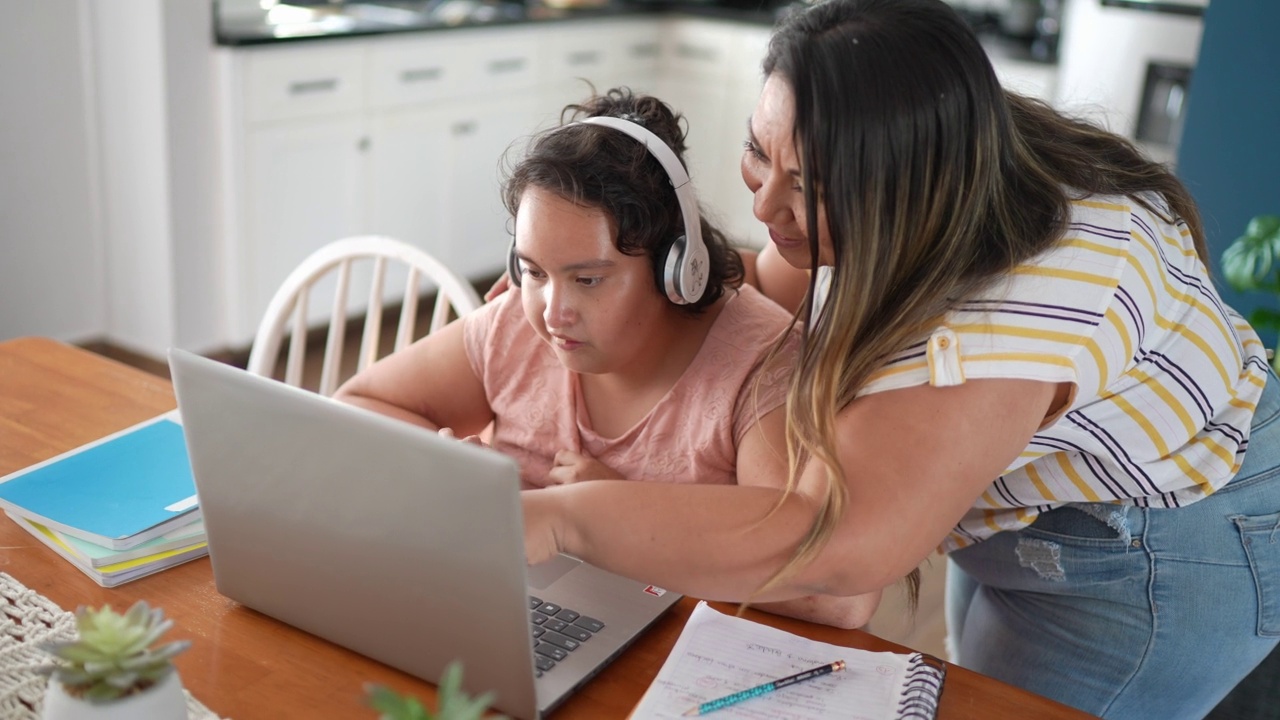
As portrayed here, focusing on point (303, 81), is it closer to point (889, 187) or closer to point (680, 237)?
point (680, 237)

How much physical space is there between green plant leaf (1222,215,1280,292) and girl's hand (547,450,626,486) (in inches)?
63.0

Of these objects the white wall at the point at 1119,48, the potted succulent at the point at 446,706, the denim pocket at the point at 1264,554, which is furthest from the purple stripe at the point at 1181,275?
the white wall at the point at 1119,48

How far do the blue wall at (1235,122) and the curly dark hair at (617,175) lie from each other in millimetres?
2136

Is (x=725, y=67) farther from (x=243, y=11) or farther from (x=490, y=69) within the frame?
(x=243, y=11)

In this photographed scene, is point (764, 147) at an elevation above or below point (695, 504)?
above

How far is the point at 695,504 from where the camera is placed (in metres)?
0.93

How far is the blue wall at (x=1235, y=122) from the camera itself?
291 centimetres

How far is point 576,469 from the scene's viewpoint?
1.20 meters

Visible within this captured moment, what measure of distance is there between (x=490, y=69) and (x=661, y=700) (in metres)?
3.17

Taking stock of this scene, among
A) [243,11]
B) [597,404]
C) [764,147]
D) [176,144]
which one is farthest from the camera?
[243,11]

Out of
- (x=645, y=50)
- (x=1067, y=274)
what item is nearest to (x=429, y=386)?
(x=1067, y=274)

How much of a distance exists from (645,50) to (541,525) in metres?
3.81

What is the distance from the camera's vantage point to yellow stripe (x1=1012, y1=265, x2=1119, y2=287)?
95 centimetres

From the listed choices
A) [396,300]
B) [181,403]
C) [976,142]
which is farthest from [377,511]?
[396,300]
